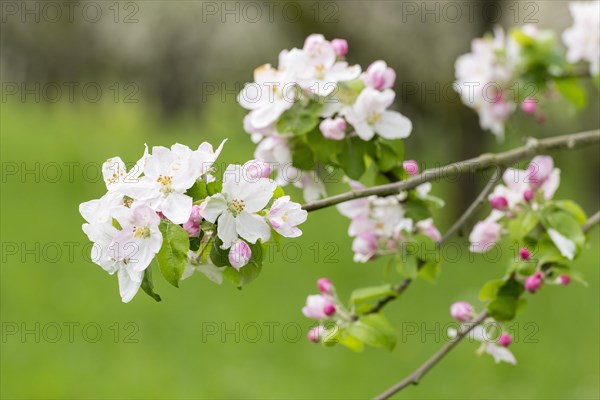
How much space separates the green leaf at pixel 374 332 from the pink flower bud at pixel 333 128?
37cm

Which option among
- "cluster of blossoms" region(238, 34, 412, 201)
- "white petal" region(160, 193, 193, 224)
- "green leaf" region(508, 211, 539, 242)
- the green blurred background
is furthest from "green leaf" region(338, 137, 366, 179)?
the green blurred background

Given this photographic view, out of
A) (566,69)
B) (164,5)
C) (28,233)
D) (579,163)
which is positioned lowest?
(579,163)

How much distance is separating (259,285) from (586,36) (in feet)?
8.02

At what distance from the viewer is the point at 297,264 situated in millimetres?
5062

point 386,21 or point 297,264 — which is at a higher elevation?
point 386,21

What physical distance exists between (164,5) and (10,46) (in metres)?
1.68

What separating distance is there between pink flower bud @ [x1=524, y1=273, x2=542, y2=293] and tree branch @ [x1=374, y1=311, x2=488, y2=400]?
148 millimetres

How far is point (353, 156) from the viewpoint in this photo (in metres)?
1.77

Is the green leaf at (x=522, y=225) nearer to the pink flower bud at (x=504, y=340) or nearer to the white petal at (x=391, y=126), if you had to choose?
the pink flower bud at (x=504, y=340)

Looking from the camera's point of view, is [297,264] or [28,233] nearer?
[28,233]

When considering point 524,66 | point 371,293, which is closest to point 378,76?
point 371,293

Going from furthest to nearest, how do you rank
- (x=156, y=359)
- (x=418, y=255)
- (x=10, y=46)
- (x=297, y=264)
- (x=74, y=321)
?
(x=10, y=46) → (x=297, y=264) → (x=74, y=321) → (x=156, y=359) → (x=418, y=255)

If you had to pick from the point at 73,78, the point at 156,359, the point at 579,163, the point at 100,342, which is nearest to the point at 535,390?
the point at 156,359

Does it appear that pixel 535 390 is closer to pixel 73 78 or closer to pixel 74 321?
pixel 74 321
